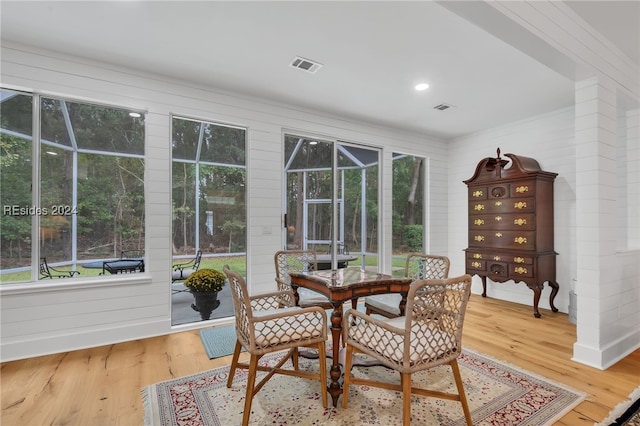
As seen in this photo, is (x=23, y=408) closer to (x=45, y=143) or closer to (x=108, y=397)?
(x=108, y=397)

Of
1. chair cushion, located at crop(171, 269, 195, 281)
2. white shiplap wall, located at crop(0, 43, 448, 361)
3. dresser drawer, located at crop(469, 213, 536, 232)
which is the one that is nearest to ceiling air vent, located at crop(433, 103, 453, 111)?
white shiplap wall, located at crop(0, 43, 448, 361)

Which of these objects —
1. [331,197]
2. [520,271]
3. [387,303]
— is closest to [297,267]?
[387,303]

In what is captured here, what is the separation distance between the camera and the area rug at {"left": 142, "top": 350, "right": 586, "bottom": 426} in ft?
6.31

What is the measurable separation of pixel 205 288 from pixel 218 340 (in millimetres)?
664

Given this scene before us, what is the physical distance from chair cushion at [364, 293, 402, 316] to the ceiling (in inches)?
87.4

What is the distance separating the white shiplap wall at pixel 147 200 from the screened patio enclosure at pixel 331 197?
271mm

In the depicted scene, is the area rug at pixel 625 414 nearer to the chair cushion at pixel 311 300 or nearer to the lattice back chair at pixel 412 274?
the lattice back chair at pixel 412 274

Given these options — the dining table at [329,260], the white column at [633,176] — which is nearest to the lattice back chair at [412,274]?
the dining table at [329,260]

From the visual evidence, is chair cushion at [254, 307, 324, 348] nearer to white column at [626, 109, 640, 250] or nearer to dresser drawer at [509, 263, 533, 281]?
dresser drawer at [509, 263, 533, 281]

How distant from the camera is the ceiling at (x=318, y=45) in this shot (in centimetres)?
234

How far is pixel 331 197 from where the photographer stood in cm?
468

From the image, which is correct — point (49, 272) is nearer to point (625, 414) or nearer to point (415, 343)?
point (415, 343)


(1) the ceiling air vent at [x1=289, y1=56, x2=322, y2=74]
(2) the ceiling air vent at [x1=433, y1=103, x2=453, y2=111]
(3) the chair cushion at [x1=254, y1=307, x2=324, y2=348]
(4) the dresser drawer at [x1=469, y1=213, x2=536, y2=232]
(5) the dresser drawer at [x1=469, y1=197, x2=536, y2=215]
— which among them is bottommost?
(3) the chair cushion at [x1=254, y1=307, x2=324, y2=348]

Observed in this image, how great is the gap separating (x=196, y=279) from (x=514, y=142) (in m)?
4.99
